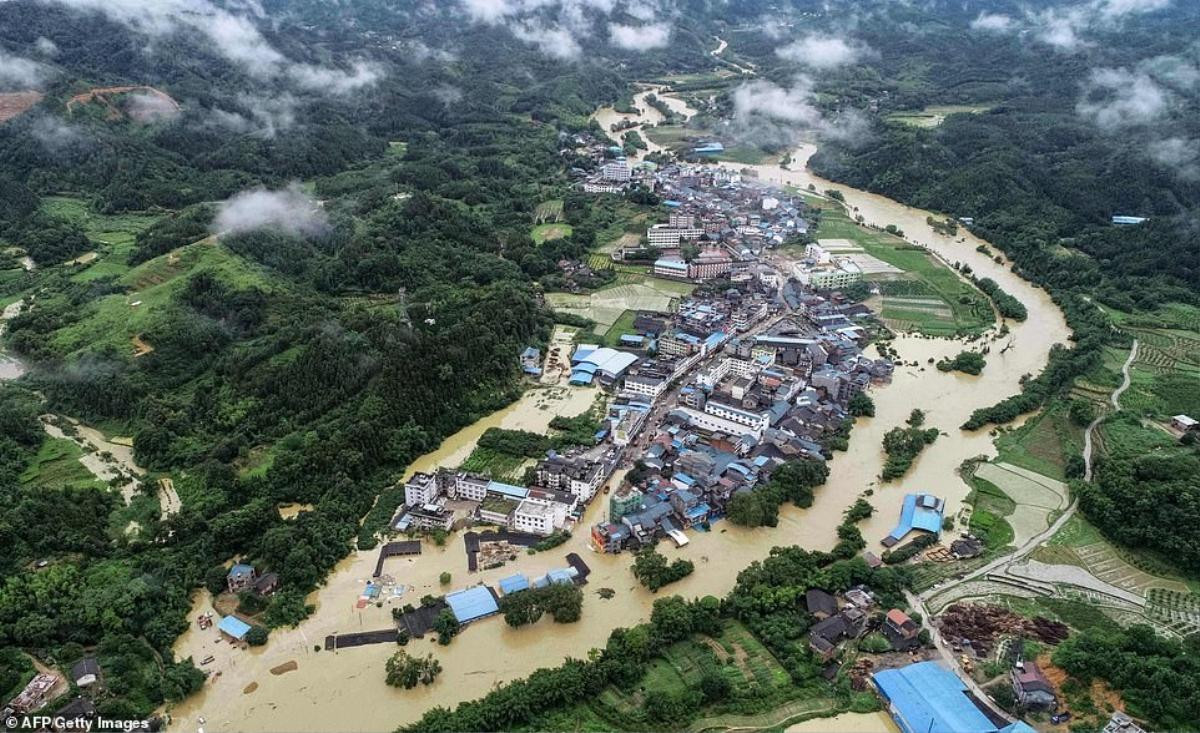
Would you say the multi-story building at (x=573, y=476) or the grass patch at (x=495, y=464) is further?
the grass patch at (x=495, y=464)

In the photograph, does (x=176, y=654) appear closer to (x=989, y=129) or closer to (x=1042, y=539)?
(x=1042, y=539)

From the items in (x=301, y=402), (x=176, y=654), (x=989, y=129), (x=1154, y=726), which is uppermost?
(x=989, y=129)

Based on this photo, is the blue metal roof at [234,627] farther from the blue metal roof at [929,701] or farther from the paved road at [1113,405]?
the paved road at [1113,405]

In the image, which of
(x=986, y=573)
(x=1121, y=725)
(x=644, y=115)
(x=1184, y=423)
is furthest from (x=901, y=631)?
(x=644, y=115)

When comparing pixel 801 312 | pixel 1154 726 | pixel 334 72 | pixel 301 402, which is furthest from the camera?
pixel 334 72

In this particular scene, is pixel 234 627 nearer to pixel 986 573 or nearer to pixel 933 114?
pixel 986 573

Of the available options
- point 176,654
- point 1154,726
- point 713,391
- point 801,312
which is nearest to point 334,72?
point 801,312

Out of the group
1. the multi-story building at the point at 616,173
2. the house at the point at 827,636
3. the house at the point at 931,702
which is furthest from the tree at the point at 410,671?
the multi-story building at the point at 616,173
